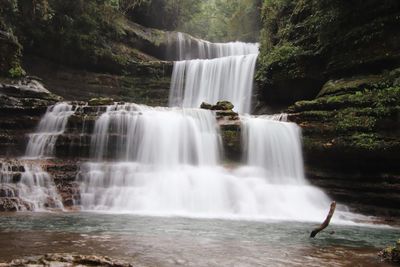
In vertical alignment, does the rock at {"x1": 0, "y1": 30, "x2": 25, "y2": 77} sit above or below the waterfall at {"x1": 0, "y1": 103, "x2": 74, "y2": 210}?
above

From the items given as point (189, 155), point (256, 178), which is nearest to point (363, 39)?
point (256, 178)

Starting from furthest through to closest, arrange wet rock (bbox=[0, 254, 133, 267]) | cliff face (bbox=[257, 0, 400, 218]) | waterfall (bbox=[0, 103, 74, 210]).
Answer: cliff face (bbox=[257, 0, 400, 218])
waterfall (bbox=[0, 103, 74, 210])
wet rock (bbox=[0, 254, 133, 267])

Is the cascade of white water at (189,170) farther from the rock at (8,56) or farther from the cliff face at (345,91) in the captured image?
the rock at (8,56)

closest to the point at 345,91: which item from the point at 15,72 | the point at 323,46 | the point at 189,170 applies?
the point at 323,46

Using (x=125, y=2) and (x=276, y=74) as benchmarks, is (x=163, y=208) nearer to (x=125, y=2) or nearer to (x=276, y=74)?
(x=276, y=74)

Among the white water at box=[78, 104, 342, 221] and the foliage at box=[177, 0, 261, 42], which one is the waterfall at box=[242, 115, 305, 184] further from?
the foliage at box=[177, 0, 261, 42]

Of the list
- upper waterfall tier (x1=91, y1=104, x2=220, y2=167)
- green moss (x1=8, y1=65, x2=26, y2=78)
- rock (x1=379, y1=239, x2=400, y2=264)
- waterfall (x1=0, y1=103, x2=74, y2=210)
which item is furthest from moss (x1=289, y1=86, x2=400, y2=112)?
green moss (x1=8, y1=65, x2=26, y2=78)

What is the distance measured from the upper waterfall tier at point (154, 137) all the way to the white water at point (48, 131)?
1.55 m

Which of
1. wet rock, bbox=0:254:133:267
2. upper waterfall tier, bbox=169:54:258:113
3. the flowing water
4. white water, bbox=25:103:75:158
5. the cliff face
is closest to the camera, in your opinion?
wet rock, bbox=0:254:133:267

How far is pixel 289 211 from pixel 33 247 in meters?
8.75

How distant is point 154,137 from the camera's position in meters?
15.8

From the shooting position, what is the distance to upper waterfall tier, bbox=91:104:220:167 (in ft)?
50.2

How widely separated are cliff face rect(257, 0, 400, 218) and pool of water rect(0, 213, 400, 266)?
3.46m

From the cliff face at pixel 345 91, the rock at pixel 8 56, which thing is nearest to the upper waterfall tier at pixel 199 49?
the cliff face at pixel 345 91
